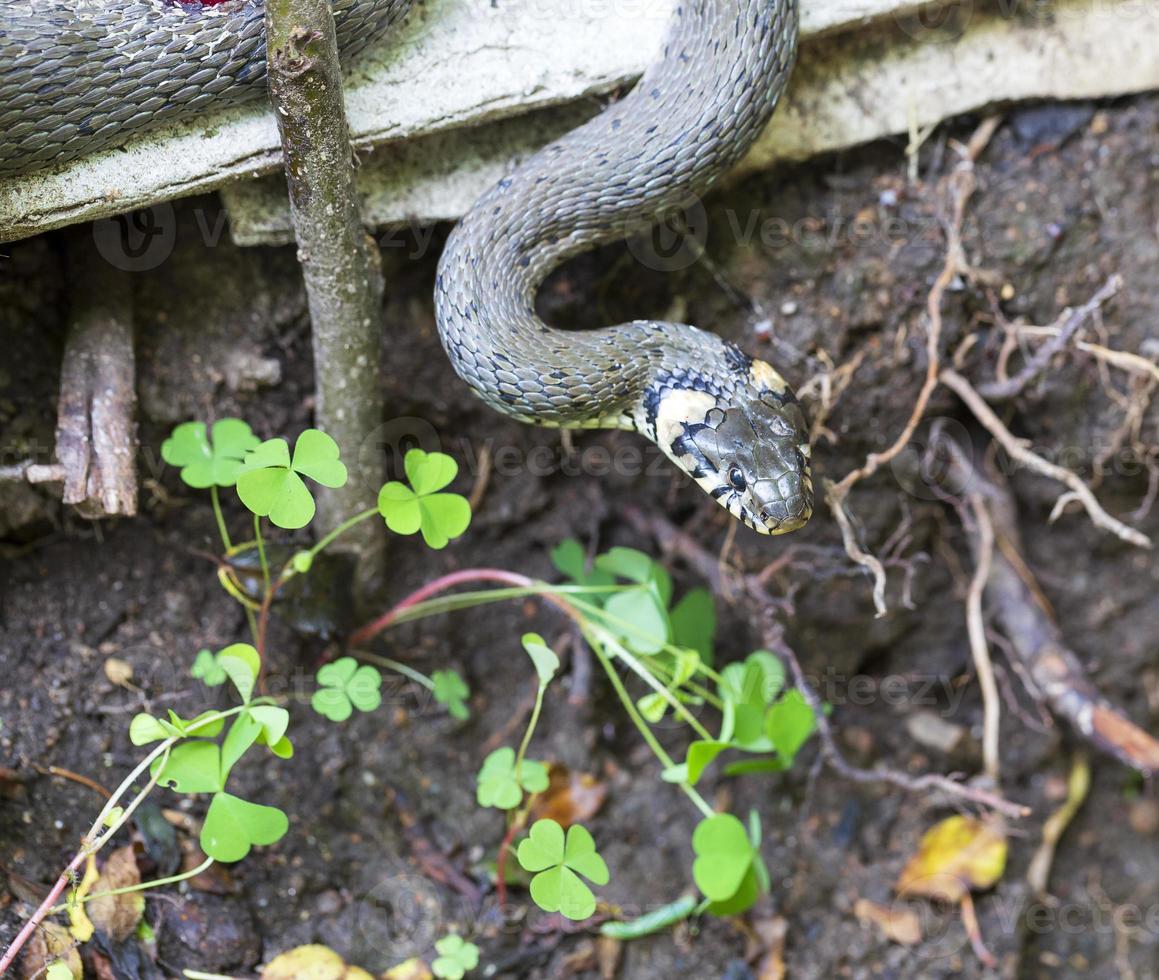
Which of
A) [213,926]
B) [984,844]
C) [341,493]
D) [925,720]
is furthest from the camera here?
[925,720]

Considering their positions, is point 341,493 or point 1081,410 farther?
point 1081,410

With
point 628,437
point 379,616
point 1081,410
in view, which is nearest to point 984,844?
point 1081,410

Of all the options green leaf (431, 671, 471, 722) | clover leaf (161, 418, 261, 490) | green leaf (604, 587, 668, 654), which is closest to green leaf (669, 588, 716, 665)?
green leaf (604, 587, 668, 654)

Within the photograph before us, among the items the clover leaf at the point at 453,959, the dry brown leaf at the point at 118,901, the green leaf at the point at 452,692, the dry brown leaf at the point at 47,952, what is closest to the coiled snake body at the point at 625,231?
the green leaf at the point at 452,692

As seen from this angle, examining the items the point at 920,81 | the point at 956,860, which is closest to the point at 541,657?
the point at 956,860

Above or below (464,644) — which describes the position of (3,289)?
above

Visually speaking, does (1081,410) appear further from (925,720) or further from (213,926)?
(213,926)
